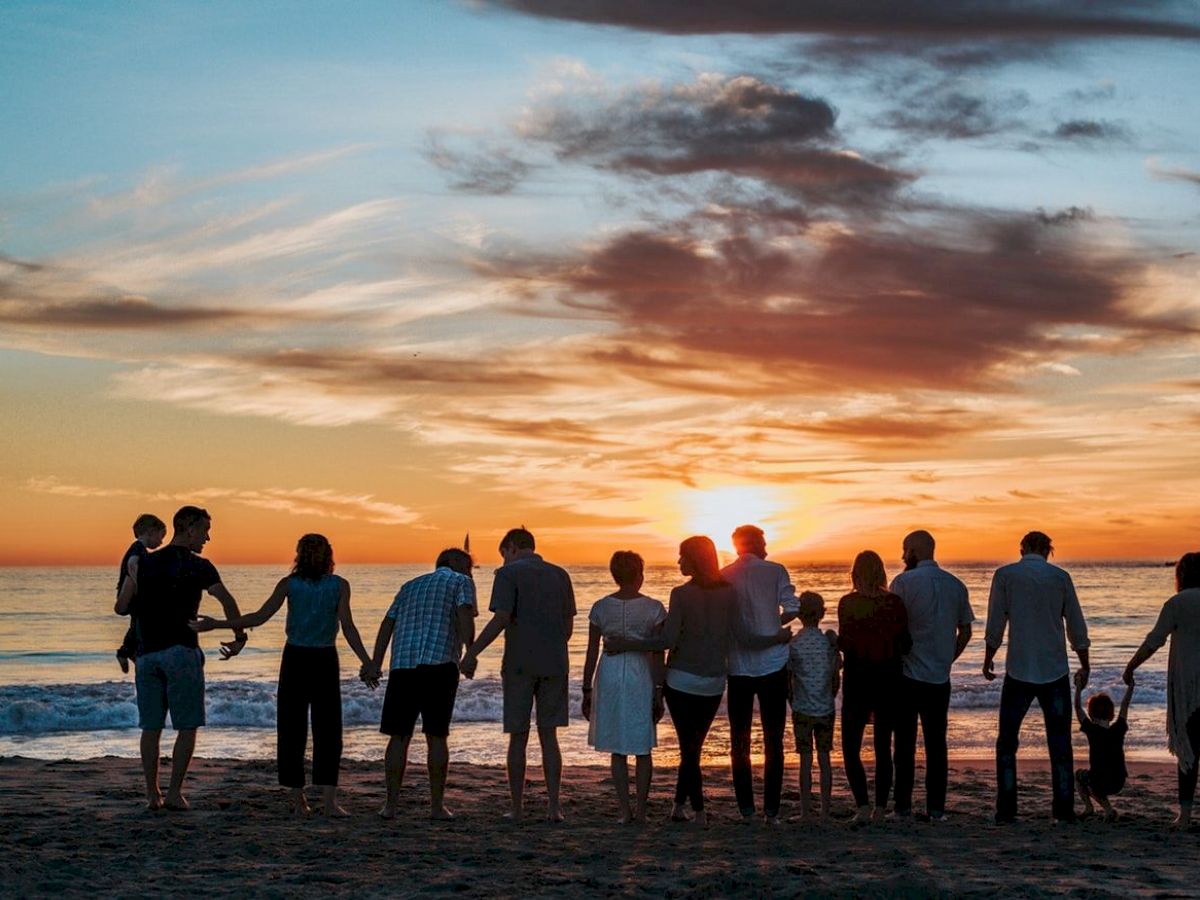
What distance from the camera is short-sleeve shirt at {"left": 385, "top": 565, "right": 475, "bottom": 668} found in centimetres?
865

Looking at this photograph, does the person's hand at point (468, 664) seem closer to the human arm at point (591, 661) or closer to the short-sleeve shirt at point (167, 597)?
the human arm at point (591, 661)

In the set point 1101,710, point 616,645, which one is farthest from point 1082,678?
point 616,645

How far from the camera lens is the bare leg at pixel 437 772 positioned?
28.6 ft

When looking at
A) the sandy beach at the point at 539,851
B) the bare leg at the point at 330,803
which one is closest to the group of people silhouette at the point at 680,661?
the bare leg at the point at 330,803

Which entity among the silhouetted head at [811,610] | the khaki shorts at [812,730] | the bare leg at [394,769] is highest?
the silhouetted head at [811,610]

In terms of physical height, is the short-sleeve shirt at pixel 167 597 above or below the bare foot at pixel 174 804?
above

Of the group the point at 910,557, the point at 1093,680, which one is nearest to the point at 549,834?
the point at 910,557

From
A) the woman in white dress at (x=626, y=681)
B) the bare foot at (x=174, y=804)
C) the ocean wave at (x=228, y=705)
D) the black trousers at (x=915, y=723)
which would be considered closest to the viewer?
the woman in white dress at (x=626, y=681)

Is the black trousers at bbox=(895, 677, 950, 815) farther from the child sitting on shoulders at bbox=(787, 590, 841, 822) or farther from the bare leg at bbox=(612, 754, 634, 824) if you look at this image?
the bare leg at bbox=(612, 754, 634, 824)

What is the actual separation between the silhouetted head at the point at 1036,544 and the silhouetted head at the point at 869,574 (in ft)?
3.60

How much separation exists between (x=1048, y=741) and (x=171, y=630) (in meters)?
6.09

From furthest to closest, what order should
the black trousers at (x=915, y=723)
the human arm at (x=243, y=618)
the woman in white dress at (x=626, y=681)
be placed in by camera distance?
the black trousers at (x=915, y=723)
the woman in white dress at (x=626, y=681)
the human arm at (x=243, y=618)

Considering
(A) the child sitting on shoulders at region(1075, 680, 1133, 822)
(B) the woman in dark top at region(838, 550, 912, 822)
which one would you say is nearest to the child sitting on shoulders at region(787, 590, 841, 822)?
(B) the woman in dark top at region(838, 550, 912, 822)

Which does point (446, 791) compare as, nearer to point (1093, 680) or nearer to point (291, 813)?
point (291, 813)
